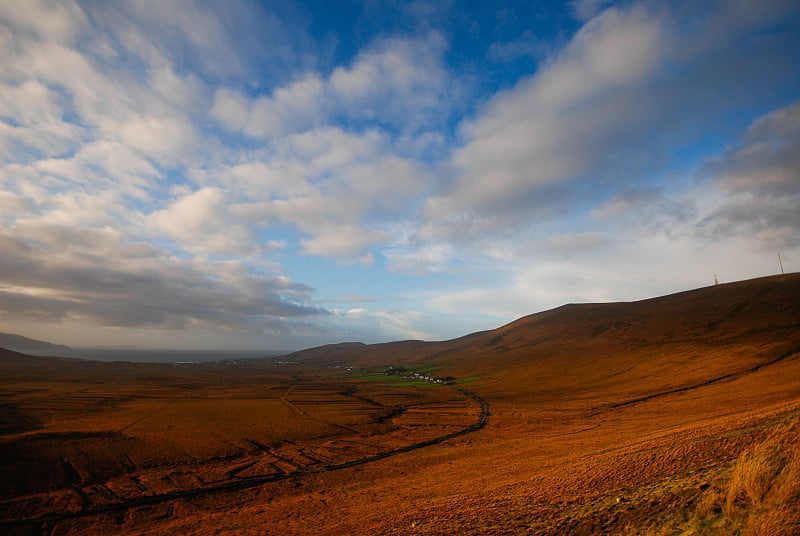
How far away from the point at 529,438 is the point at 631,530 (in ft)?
69.0

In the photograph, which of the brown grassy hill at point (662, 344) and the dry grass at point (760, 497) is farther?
the brown grassy hill at point (662, 344)

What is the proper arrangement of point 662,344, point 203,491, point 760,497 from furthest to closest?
1. point 662,344
2. point 203,491
3. point 760,497

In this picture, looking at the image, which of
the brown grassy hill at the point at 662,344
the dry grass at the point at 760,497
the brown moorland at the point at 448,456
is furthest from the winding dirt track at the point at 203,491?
the brown grassy hill at the point at 662,344

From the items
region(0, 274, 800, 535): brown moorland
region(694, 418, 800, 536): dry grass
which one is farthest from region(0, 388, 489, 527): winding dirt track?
region(694, 418, 800, 536): dry grass

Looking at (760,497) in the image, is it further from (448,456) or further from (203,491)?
(203,491)

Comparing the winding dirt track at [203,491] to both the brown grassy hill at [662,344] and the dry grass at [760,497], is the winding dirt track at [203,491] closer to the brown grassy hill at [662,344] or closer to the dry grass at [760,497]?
the dry grass at [760,497]

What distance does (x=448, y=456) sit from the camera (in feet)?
91.9

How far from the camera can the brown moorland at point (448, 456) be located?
12820mm

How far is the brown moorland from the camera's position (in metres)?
12.8

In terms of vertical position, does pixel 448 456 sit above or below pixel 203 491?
above

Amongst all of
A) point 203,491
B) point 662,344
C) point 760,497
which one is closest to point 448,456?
point 203,491

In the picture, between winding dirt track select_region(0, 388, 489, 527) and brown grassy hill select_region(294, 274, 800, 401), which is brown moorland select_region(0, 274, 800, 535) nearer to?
winding dirt track select_region(0, 388, 489, 527)

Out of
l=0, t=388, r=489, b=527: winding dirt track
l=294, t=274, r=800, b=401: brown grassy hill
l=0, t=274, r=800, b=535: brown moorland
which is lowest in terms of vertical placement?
l=0, t=388, r=489, b=527: winding dirt track

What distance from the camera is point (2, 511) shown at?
64.3 ft
